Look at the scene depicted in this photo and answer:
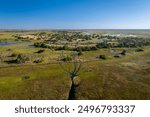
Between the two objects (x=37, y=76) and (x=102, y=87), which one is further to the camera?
(x=37, y=76)

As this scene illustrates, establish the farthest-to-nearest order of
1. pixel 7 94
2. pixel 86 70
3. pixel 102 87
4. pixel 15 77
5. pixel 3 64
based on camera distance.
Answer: pixel 3 64
pixel 86 70
pixel 15 77
pixel 102 87
pixel 7 94

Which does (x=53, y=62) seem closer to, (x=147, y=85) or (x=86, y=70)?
(x=86, y=70)

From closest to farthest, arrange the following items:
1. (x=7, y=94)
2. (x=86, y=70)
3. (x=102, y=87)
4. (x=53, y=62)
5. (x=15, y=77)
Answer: (x=7, y=94) → (x=102, y=87) → (x=15, y=77) → (x=86, y=70) → (x=53, y=62)

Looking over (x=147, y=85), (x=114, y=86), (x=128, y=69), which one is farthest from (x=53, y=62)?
(x=147, y=85)

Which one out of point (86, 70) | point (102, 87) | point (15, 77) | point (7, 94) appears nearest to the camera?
point (7, 94)

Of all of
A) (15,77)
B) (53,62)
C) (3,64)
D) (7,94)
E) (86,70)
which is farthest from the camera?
(53,62)

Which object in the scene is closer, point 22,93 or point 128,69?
point 22,93

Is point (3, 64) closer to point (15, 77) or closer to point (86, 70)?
point (15, 77)

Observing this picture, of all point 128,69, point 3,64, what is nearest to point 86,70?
point 128,69
